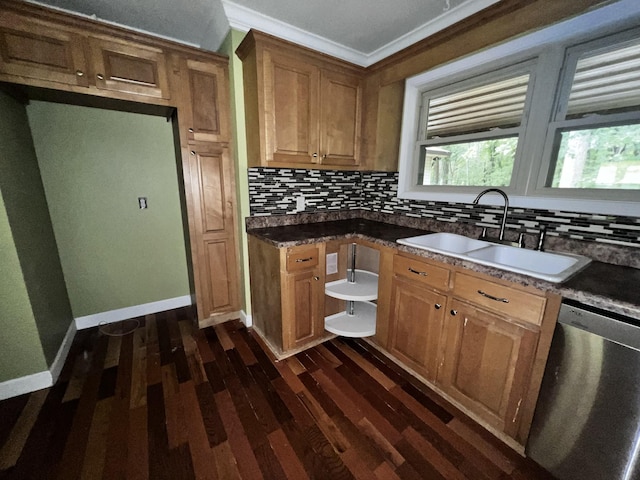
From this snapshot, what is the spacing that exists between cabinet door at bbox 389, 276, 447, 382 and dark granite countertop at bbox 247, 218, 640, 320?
250mm

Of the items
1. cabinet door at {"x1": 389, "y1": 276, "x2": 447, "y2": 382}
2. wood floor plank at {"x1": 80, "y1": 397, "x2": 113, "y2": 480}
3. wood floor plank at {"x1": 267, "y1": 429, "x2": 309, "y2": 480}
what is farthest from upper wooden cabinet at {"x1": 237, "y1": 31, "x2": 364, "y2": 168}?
wood floor plank at {"x1": 80, "y1": 397, "x2": 113, "y2": 480}

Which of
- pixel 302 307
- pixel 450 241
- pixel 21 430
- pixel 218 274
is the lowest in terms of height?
pixel 21 430

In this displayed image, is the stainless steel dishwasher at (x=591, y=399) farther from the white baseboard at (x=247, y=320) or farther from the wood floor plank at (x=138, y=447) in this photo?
the white baseboard at (x=247, y=320)

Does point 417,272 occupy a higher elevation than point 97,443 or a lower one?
higher

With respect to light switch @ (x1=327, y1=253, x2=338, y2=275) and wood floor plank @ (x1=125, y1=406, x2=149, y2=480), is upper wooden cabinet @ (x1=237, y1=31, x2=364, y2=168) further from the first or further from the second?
wood floor plank @ (x1=125, y1=406, x2=149, y2=480)

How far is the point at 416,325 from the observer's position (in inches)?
62.8

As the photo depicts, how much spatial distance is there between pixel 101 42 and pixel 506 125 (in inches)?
103

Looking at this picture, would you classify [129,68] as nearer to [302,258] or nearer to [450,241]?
[302,258]

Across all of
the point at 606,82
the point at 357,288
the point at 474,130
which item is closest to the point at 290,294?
the point at 357,288

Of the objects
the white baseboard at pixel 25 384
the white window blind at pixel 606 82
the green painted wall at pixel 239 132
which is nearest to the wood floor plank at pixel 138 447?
the white baseboard at pixel 25 384

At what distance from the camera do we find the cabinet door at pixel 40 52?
1328 millimetres

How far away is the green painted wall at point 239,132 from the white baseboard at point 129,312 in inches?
38.6

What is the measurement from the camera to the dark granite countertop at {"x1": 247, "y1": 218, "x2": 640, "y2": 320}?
893 millimetres

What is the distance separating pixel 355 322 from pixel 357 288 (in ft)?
0.98
